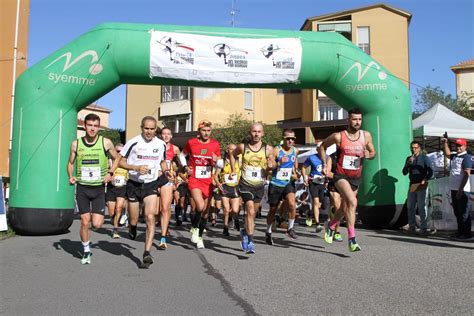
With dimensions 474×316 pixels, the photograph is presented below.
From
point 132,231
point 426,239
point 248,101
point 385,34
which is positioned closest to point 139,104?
point 248,101

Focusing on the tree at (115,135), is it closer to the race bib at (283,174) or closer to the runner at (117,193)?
the runner at (117,193)

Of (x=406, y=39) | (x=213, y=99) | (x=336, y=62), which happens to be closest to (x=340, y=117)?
(x=406, y=39)

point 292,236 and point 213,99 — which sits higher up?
point 213,99

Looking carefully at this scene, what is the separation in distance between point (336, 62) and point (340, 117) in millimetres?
29277

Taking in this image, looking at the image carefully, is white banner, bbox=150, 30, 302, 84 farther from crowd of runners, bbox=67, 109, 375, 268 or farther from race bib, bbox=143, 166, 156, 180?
race bib, bbox=143, 166, 156, 180

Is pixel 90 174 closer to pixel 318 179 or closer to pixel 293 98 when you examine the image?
pixel 318 179

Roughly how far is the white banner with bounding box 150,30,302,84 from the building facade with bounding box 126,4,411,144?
26184 mm

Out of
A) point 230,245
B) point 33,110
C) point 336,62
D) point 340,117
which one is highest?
point 340,117

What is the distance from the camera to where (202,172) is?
320 inches

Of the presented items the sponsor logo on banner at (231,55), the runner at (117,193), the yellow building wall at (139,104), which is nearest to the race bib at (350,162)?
the sponsor logo on banner at (231,55)

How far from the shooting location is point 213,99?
41.6 meters

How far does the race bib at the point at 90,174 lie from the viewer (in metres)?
6.49

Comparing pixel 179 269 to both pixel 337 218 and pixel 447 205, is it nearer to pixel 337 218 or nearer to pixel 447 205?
pixel 337 218

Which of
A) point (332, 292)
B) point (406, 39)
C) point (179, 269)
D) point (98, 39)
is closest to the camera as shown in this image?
point (332, 292)
